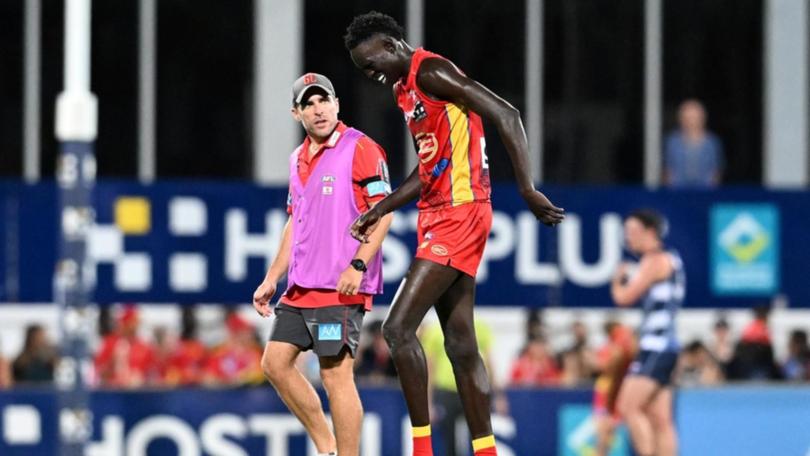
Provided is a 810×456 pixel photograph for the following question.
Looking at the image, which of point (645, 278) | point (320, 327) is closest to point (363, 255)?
point (320, 327)

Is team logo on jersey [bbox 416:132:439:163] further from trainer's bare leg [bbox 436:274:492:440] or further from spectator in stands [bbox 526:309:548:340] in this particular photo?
spectator in stands [bbox 526:309:548:340]

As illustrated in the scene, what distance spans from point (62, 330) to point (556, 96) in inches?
404

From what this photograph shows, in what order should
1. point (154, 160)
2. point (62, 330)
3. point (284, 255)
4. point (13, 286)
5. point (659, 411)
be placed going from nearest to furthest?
point (284, 255), point (62, 330), point (659, 411), point (13, 286), point (154, 160)

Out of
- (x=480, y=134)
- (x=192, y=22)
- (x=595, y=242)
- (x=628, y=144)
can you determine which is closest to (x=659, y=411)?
(x=595, y=242)

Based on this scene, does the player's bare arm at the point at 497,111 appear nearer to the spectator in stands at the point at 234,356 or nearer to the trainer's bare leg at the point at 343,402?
the trainer's bare leg at the point at 343,402

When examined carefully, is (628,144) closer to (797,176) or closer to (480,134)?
(797,176)

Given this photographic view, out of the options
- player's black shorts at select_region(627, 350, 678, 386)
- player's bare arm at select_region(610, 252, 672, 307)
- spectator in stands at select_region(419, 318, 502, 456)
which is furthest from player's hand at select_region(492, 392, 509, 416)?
player's bare arm at select_region(610, 252, 672, 307)

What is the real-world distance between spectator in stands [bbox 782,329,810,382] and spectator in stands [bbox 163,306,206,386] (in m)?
5.54

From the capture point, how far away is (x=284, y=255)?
350 inches

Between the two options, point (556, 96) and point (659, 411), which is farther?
point (556, 96)

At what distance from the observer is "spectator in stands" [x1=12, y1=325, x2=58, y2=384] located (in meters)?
15.8

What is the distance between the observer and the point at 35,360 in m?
15.9

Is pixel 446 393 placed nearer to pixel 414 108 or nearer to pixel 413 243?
pixel 413 243

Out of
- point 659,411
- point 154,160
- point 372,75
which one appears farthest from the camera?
point 154,160
